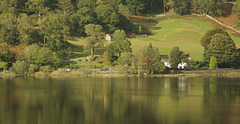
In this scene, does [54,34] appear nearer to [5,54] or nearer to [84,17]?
[5,54]

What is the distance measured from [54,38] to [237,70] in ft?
184

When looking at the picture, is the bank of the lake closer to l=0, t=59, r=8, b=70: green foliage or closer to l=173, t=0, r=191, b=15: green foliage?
l=0, t=59, r=8, b=70: green foliage

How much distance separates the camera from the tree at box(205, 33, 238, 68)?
348 ft

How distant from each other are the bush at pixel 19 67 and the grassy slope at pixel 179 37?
40.7 metres

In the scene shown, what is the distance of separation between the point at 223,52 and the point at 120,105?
64957 millimetres

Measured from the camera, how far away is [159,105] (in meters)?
50.0

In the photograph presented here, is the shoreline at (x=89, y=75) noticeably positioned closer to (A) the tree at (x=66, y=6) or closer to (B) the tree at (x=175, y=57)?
(B) the tree at (x=175, y=57)

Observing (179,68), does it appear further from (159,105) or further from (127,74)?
(159,105)

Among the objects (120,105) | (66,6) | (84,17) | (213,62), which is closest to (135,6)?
(66,6)

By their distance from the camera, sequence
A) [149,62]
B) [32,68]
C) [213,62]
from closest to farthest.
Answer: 1. [149,62]
2. [32,68]
3. [213,62]

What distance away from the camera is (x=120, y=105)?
50.0 m

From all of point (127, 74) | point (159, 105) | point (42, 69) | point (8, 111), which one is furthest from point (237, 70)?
point (8, 111)

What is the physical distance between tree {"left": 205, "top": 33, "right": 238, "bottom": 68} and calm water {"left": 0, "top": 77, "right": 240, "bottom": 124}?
36.8 meters

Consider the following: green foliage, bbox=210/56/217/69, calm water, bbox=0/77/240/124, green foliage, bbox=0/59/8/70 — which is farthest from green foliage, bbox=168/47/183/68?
green foliage, bbox=0/59/8/70
